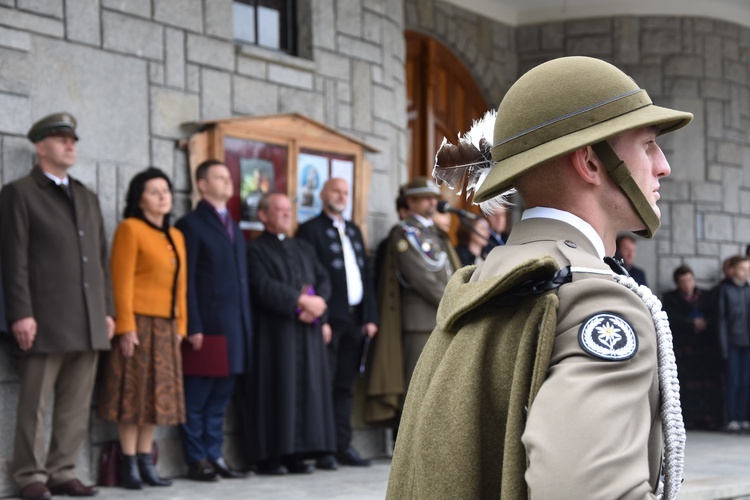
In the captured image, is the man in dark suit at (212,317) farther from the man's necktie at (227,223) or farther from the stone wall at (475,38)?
the stone wall at (475,38)

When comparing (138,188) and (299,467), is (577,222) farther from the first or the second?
(299,467)

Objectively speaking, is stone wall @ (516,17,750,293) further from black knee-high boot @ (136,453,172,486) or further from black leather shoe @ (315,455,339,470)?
black knee-high boot @ (136,453,172,486)

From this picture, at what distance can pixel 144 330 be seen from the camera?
5500mm

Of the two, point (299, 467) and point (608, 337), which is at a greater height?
point (608, 337)

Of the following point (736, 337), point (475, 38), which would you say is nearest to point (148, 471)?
point (475, 38)

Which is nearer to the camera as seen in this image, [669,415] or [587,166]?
[669,415]

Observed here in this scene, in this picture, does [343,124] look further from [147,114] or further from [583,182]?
[583,182]

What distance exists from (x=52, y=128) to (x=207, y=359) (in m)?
1.43

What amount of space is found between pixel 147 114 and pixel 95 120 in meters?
0.32

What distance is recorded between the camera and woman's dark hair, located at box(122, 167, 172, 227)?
18.4ft

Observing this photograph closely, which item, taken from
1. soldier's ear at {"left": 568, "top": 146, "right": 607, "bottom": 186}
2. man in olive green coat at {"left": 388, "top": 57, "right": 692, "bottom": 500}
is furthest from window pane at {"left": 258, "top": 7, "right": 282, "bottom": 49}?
soldier's ear at {"left": 568, "top": 146, "right": 607, "bottom": 186}

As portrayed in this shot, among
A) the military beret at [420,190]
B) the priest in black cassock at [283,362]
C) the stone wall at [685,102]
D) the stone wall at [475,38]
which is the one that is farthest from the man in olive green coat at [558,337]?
the stone wall at [685,102]

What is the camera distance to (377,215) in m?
7.35

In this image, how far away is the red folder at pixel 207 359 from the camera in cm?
580
